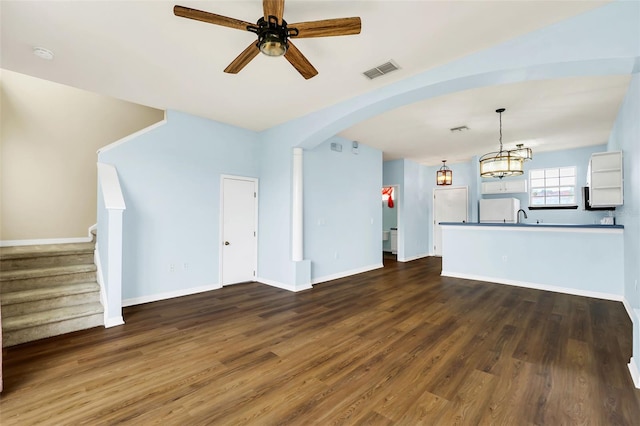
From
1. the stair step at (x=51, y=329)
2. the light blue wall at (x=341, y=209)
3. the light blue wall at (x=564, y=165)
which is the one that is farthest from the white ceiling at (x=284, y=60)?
the stair step at (x=51, y=329)

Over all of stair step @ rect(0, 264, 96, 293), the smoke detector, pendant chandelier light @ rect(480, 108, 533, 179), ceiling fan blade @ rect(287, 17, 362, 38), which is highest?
the smoke detector

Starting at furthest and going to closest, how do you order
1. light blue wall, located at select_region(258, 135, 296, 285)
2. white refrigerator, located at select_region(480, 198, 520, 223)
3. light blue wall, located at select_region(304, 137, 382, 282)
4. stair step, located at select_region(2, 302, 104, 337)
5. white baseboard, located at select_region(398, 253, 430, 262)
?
white baseboard, located at select_region(398, 253, 430, 262) → white refrigerator, located at select_region(480, 198, 520, 223) → light blue wall, located at select_region(304, 137, 382, 282) → light blue wall, located at select_region(258, 135, 296, 285) → stair step, located at select_region(2, 302, 104, 337)

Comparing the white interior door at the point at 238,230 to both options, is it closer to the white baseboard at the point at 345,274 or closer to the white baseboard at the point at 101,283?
the white baseboard at the point at 345,274

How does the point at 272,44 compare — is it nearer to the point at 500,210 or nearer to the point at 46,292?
the point at 46,292

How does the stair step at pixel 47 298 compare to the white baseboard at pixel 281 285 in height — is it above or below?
above

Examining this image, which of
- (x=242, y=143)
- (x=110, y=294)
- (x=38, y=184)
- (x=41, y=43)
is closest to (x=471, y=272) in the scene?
(x=242, y=143)

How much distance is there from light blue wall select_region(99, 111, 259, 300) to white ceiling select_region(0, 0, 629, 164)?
48cm

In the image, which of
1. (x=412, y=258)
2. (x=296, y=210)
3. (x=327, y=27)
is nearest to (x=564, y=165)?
(x=412, y=258)

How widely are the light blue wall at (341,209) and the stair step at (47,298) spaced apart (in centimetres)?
328

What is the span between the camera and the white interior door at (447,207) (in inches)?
344

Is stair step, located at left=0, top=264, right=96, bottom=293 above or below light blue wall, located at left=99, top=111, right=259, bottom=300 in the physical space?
below

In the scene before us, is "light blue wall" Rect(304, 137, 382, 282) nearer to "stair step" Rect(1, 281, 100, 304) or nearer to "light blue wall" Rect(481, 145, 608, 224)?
"stair step" Rect(1, 281, 100, 304)

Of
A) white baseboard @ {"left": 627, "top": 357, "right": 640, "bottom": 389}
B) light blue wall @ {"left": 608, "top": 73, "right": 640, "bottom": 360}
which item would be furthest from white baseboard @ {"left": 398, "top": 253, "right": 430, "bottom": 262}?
white baseboard @ {"left": 627, "top": 357, "right": 640, "bottom": 389}

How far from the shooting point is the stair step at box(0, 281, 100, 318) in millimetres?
3082
